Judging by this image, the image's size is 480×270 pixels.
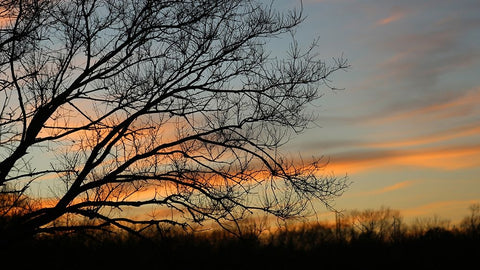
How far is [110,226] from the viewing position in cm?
1297

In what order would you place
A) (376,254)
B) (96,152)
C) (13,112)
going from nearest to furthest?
(13,112) → (96,152) → (376,254)

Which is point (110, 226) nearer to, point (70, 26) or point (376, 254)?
point (70, 26)

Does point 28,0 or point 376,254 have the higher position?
point 28,0

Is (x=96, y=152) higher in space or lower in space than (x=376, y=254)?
higher

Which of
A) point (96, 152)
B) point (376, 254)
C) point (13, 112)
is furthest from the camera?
point (376, 254)

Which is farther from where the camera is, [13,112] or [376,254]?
[376,254]

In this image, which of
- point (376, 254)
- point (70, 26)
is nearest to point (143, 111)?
point (70, 26)

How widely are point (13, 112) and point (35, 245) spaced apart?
125 inches

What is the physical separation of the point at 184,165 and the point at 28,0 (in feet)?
14.2

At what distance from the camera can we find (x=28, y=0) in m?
12.0

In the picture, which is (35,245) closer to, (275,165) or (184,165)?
(184,165)

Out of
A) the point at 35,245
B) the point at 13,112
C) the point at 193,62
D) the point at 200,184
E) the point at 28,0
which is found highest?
the point at 28,0

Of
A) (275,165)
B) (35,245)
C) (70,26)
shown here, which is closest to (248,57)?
(275,165)

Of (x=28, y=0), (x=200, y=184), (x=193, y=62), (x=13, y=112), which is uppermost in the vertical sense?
(x=28, y=0)
